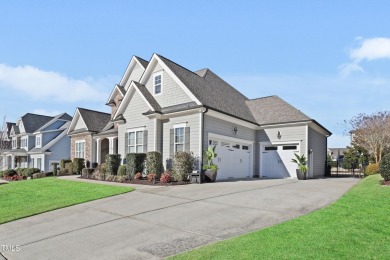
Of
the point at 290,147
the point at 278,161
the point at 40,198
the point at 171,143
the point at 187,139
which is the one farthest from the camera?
the point at 278,161

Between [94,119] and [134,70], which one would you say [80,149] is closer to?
[94,119]

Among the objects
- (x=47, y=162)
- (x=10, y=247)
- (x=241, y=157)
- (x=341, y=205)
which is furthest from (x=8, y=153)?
(x=341, y=205)

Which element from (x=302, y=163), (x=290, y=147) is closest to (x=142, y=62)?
(x=290, y=147)

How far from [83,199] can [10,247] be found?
5011 mm

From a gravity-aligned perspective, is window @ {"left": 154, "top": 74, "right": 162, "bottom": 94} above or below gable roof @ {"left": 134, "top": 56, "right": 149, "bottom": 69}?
below

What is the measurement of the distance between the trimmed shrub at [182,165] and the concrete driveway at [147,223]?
4.70 meters

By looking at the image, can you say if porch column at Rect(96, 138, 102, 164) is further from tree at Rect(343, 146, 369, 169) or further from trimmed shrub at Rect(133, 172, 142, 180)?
tree at Rect(343, 146, 369, 169)

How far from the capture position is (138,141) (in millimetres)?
20500

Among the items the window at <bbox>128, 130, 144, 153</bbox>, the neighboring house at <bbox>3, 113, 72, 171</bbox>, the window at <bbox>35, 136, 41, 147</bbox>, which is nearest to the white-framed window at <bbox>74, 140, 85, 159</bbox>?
the window at <bbox>128, 130, 144, 153</bbox>

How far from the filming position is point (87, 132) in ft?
93.1

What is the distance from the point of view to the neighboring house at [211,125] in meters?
18.1

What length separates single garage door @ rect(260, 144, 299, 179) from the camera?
69.9 feet

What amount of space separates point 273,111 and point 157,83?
9522 mm

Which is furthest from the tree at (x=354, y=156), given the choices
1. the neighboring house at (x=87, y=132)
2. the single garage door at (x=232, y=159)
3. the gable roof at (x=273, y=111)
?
the neighboring house at (x=87, y=132)
